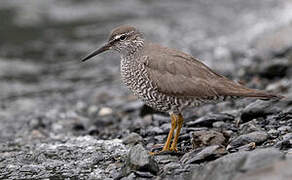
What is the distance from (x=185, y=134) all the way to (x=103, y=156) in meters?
1.36

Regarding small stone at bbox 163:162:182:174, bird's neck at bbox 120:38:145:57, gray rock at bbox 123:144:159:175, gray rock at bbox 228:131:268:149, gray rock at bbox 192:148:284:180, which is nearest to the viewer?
gray rock at bbox 192:148:284:180

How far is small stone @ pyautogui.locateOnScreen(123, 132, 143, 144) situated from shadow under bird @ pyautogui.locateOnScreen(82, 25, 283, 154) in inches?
23.1

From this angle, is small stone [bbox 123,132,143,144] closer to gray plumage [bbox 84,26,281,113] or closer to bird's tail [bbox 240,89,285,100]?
gray plumage [bbox 84,26,281,113]

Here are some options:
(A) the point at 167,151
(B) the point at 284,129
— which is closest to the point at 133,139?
(A) the point at 167,151

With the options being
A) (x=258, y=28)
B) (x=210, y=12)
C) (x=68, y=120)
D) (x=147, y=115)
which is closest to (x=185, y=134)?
(x=147, y=115)

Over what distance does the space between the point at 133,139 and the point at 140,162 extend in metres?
1.81

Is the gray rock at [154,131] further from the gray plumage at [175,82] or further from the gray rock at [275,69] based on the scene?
the gray rock at [275,69]

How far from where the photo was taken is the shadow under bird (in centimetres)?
645

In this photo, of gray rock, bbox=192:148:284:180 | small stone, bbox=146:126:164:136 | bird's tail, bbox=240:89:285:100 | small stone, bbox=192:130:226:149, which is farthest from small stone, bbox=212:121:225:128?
gray rock, bbox=192:148:284:180

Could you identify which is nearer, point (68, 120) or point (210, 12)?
point (68, 120)

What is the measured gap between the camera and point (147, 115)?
8914mm

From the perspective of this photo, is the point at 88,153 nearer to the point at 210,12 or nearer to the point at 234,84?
the point at 234,84

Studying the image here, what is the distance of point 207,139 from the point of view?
20.4ft

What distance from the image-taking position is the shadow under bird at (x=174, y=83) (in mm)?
6449
